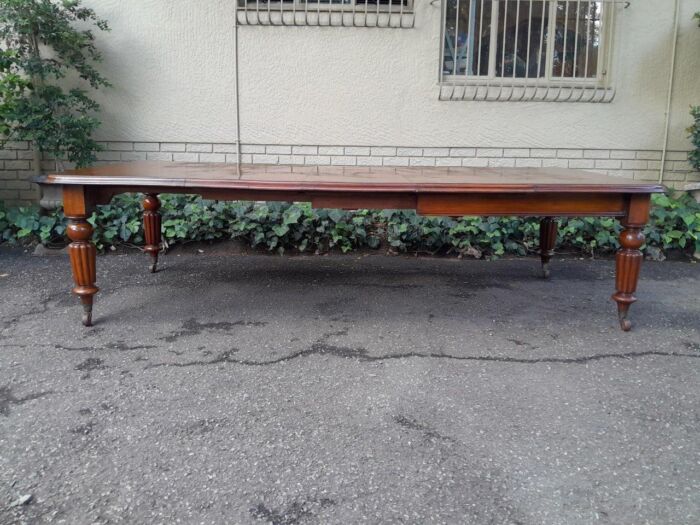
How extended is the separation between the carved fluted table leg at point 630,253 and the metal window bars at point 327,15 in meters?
2.84

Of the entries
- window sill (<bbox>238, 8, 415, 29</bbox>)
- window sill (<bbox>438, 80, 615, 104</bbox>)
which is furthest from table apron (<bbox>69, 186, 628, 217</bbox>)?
window sill (<bbox>238, 8, 415, 29</bbox>)

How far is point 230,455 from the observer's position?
2.00 meters

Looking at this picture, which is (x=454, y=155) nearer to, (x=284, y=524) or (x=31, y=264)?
(x=31, y=264)

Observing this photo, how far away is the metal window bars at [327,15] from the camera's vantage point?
5098mm

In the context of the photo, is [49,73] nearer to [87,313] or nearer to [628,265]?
[87,313]

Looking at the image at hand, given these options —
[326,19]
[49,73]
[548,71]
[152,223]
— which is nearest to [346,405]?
[152,223]

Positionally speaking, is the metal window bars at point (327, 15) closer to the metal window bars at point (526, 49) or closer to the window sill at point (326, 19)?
the window sill at point (326, 19)

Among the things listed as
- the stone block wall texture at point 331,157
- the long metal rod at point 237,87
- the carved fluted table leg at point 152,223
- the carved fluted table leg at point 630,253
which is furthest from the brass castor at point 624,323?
the long metal rod at point 237,87

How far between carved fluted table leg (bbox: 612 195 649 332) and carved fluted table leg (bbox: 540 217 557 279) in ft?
3.47

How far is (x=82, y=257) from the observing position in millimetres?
3113

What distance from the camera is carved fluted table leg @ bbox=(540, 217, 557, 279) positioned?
425cm

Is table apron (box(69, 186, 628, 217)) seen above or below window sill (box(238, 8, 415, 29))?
below

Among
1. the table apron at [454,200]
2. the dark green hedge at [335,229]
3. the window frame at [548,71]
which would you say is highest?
the window frame at [548,71]

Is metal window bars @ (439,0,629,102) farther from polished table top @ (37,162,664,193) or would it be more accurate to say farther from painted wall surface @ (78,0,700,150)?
polished table top @ (37,162,664,193)
